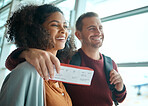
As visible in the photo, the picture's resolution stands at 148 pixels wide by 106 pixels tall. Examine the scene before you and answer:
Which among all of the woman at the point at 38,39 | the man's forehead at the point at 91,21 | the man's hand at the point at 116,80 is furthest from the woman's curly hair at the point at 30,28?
the man's hand at the point at 116,80

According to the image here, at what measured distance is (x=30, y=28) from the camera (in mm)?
727

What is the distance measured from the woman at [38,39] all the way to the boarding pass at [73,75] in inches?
3.2

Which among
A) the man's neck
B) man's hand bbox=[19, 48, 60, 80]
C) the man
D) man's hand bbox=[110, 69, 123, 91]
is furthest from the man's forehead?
man's hand bbox=[19, 48, 60, 80]

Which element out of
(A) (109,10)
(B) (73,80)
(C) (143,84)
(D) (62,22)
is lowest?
(C) (143,84)

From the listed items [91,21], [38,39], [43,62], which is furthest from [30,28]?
[91,21]

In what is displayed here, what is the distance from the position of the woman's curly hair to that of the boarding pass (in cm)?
18

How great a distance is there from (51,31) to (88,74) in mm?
303

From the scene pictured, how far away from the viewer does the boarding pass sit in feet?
1.95

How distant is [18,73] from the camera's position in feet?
1.61

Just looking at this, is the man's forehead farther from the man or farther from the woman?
the woman

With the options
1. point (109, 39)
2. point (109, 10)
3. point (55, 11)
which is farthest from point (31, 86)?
point (109, 10)

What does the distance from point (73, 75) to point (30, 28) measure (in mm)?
349

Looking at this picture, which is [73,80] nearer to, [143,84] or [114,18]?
[143,84]

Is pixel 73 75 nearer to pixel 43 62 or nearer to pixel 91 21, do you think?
pixel 43 62
